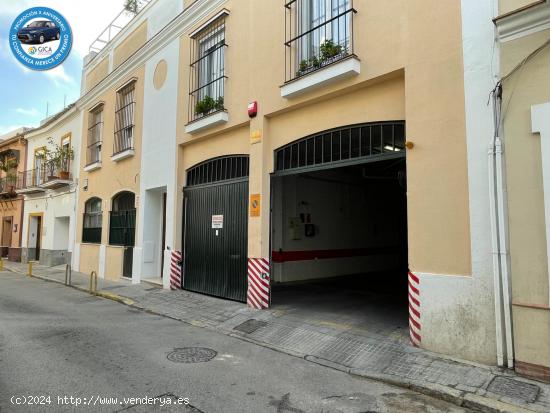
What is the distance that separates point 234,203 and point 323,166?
281 centimetres

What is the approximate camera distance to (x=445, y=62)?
570 centimetres

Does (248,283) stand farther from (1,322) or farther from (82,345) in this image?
(1,322)

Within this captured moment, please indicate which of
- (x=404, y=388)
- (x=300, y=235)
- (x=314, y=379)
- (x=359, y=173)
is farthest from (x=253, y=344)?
(x=359, y=173)

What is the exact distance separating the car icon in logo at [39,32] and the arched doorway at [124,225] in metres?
5.23

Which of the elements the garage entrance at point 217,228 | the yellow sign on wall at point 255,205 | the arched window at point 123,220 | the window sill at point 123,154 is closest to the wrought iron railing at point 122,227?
the arched window at point 123,220

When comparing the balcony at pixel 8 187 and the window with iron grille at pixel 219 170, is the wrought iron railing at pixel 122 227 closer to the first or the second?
the window with iron grille at pixel 219 170

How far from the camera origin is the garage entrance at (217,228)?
922 cm

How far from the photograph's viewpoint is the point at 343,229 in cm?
1438

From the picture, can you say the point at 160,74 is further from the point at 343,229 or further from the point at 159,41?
the point at 343,229

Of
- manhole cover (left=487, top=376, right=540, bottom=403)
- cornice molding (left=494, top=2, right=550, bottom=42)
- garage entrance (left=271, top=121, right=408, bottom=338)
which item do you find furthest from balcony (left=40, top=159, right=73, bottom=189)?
manhole cover (left=487, top=376, right=540, bottom=403)

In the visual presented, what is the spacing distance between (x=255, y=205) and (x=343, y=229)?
21.3 feet

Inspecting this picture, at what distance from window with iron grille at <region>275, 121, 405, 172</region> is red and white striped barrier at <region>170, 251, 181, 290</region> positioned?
4.23 metres

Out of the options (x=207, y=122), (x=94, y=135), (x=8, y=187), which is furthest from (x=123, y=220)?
(x=8, y=187)

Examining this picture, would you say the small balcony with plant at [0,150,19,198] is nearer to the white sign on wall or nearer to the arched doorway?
the arched doorway
